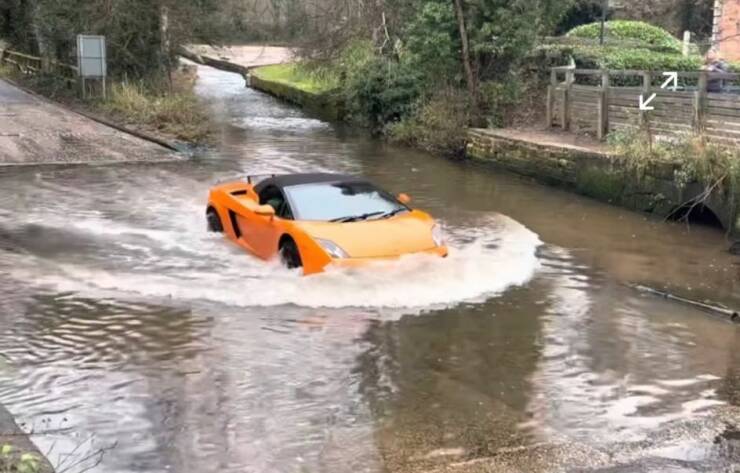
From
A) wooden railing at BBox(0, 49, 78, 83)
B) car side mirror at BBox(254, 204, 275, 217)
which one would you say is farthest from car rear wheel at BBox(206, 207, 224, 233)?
wooden railing at BBox(0, 49, 78, 83)

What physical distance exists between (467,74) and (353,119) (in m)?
8.30

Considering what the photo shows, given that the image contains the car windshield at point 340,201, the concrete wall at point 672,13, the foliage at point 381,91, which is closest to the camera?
the car windshield at point 340,201

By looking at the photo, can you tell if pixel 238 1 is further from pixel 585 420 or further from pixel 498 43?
pixel 585 420

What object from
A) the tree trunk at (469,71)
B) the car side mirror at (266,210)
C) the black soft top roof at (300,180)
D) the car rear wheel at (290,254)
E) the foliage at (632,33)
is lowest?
the car rear wheel at (290,254)

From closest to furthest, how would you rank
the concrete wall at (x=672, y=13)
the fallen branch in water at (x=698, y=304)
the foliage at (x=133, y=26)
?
the fallen branch in water at (x=698, y=304) < the foliage at (x=133, y=26) < the concrete wall at (x=672, y=13)

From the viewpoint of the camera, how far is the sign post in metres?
25.5

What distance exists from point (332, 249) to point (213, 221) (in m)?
3.81

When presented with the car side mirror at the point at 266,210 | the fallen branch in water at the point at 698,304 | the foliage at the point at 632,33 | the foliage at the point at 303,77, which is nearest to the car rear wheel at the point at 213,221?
the car side mirror at the point at 266,210

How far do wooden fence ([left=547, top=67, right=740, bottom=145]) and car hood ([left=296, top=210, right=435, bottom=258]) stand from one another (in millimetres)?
7229

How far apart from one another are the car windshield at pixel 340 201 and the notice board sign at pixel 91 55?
16.7 meters

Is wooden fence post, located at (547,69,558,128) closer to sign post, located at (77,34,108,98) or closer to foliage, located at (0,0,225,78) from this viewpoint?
foliage, located at (0,0,225,78)

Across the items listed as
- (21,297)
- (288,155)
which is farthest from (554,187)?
(21,297)

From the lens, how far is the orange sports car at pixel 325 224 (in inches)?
396

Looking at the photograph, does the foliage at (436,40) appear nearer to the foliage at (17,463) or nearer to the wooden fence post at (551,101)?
the wooden fence post at (551,101)
